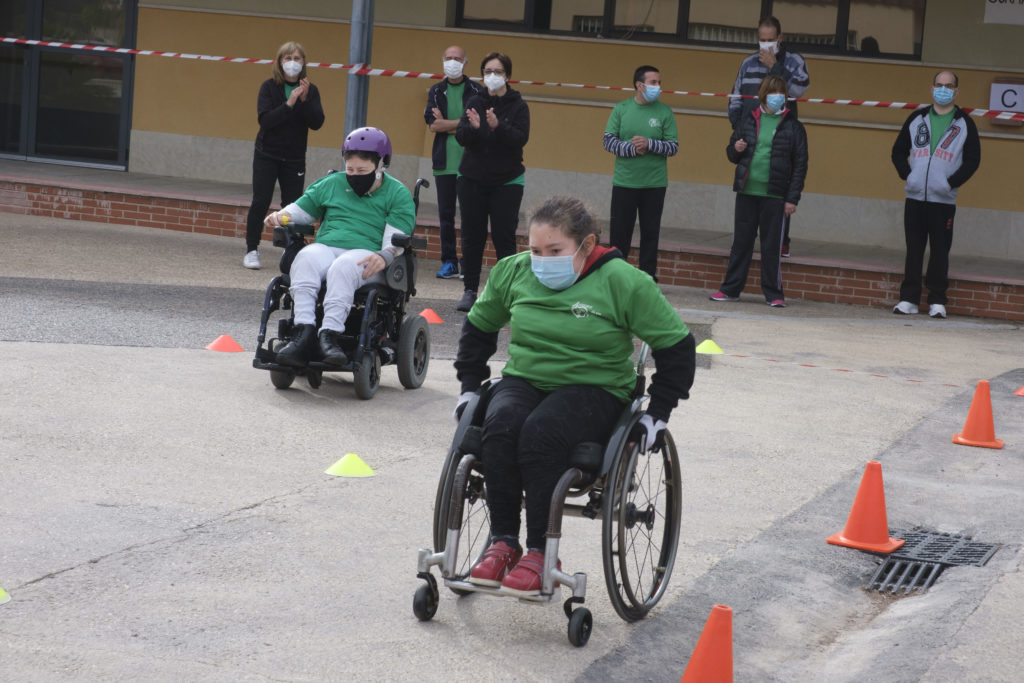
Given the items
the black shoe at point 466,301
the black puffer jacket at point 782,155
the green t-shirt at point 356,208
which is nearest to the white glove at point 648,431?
the green t-shirt at point 356,208

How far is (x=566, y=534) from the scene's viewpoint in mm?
5109

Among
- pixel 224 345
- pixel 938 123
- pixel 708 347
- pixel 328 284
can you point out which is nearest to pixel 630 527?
pixel 328 284

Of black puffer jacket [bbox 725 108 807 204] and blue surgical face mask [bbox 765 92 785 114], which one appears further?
black puffer jacket [bbox 725 108 807 204]

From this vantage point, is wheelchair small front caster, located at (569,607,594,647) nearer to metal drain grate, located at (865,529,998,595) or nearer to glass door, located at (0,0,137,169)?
metal drain grate, located at (865,529,998,595)

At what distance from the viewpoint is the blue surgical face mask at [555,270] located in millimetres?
4273

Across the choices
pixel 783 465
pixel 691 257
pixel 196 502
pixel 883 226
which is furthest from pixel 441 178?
pixel 196 502

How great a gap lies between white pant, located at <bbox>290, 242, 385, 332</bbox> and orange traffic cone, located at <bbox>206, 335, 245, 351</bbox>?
1.24 m

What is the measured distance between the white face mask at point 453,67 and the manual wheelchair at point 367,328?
433 centimetres

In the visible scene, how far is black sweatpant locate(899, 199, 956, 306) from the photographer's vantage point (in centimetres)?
1149

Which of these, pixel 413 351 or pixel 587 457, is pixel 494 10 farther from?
pixel 587 457

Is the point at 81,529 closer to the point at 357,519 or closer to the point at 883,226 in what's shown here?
the point at 357,519

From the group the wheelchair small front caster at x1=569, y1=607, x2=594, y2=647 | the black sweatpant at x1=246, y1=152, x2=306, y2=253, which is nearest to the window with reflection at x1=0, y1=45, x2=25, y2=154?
the black sweatpant at x1=246, y1=152, x2=306, y2=253

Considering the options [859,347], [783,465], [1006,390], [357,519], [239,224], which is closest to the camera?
[357,519]

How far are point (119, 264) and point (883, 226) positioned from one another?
25.7ft
